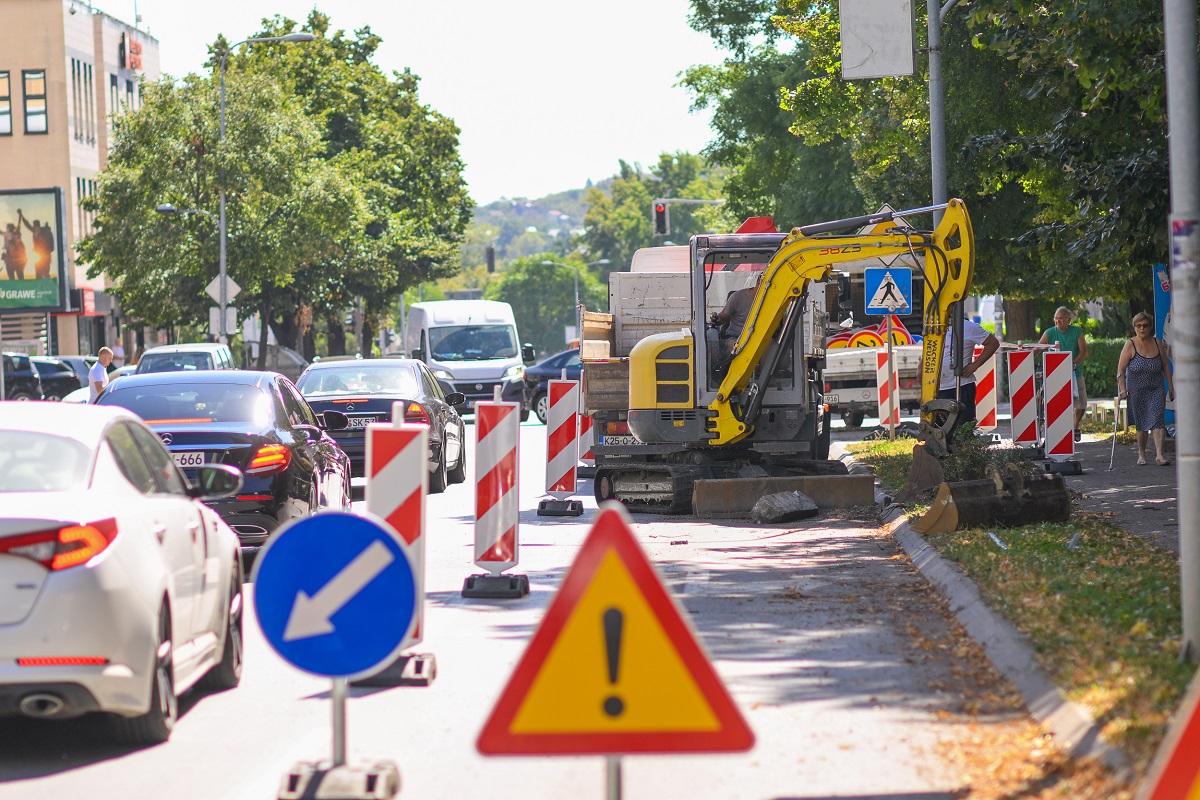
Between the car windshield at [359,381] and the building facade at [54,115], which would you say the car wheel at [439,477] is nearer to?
the car windshield at [359,381]

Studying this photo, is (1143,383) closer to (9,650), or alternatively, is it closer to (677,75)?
(9,650)

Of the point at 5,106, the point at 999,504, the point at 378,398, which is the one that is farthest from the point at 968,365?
the point at 5,106

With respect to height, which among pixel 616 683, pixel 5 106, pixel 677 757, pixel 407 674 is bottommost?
pixel 677 757

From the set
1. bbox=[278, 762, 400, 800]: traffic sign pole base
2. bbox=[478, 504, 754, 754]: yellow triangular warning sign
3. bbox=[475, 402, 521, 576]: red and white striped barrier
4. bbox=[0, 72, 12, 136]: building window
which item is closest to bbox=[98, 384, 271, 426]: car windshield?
bbox=[475, 402, 521, 576]: red and white striped barrier

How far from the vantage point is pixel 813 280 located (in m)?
16.4

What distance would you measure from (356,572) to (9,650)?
1647mm

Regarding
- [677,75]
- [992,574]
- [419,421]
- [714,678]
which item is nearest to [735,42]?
[677,75]

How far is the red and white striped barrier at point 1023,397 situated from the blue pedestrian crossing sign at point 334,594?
14.7 m

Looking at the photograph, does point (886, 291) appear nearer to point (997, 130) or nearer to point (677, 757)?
point (997, 130)

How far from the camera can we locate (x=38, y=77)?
65500mm

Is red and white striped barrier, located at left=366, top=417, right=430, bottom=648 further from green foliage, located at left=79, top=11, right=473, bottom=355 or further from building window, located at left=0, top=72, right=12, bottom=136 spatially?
building window, located at left=0, top=72, right=12, bottom=136

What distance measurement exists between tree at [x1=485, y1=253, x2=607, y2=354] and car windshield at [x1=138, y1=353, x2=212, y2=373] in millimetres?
123525

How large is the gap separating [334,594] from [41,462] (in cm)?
210

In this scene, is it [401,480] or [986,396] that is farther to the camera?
[986,396]
